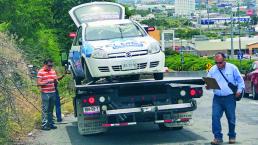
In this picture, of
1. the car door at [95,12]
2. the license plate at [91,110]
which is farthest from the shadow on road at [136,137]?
the car door at [95,12]

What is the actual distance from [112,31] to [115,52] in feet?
5.56

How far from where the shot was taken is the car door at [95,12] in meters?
15.9

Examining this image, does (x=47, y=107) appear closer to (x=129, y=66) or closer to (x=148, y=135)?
(x=148, y=135)

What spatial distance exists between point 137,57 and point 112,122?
1.43 meters

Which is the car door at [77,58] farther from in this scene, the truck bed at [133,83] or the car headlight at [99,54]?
the truck bed at [133,83]

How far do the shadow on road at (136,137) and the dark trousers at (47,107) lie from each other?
54 cm

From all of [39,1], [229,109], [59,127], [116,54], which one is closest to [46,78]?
[59,127]

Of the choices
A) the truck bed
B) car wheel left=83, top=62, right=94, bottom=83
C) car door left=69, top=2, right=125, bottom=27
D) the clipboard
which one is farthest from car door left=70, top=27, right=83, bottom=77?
the clipboard

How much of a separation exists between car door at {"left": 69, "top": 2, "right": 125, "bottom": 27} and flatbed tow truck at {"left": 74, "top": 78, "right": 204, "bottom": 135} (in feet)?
13.7

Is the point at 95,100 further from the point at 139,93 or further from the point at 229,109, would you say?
the point at 229,109

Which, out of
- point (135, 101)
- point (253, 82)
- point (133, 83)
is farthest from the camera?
point (253, 82)

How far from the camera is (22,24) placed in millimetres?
33375

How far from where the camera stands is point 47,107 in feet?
47.1

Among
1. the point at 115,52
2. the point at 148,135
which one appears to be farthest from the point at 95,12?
the point at 148,135
